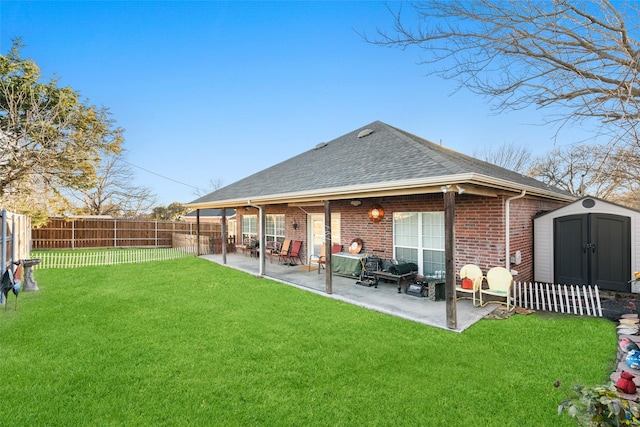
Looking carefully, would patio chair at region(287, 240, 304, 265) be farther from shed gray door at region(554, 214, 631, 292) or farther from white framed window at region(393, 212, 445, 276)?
shed gray door at region(554, 214, 631, 292)

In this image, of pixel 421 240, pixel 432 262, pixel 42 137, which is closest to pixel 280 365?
pixel 432 262

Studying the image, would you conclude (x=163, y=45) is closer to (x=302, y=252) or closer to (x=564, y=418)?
(x=302, y=252)

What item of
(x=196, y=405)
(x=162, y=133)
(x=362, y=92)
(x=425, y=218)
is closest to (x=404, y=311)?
(x=425, y=218)

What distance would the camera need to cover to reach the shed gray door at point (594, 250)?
7.44 meters

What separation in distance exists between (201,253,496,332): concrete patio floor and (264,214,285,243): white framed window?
332 centimetres

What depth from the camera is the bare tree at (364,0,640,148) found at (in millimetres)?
3707

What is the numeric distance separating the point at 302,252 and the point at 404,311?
22.9 ft

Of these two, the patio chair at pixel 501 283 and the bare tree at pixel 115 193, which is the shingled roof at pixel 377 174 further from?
the bare tree at pixel 115 193

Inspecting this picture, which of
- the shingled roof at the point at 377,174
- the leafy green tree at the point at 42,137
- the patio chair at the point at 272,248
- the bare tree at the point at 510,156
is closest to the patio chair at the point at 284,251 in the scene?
the patio chair at the point at 272,248

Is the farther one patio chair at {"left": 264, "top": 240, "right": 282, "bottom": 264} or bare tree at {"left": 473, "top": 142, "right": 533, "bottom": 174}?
bare tree at {"left": 473, "top": 142, "right": 533, "bottom": 174}

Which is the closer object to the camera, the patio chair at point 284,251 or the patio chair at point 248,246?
the patio chair at point 284,251

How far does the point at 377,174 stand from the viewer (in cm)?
736

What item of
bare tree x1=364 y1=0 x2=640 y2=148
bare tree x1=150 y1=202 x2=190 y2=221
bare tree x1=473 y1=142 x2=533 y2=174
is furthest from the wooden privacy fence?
bare tree x1=473 y1=142 x2=533 y2=174

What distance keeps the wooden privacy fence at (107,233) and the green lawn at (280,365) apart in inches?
461
